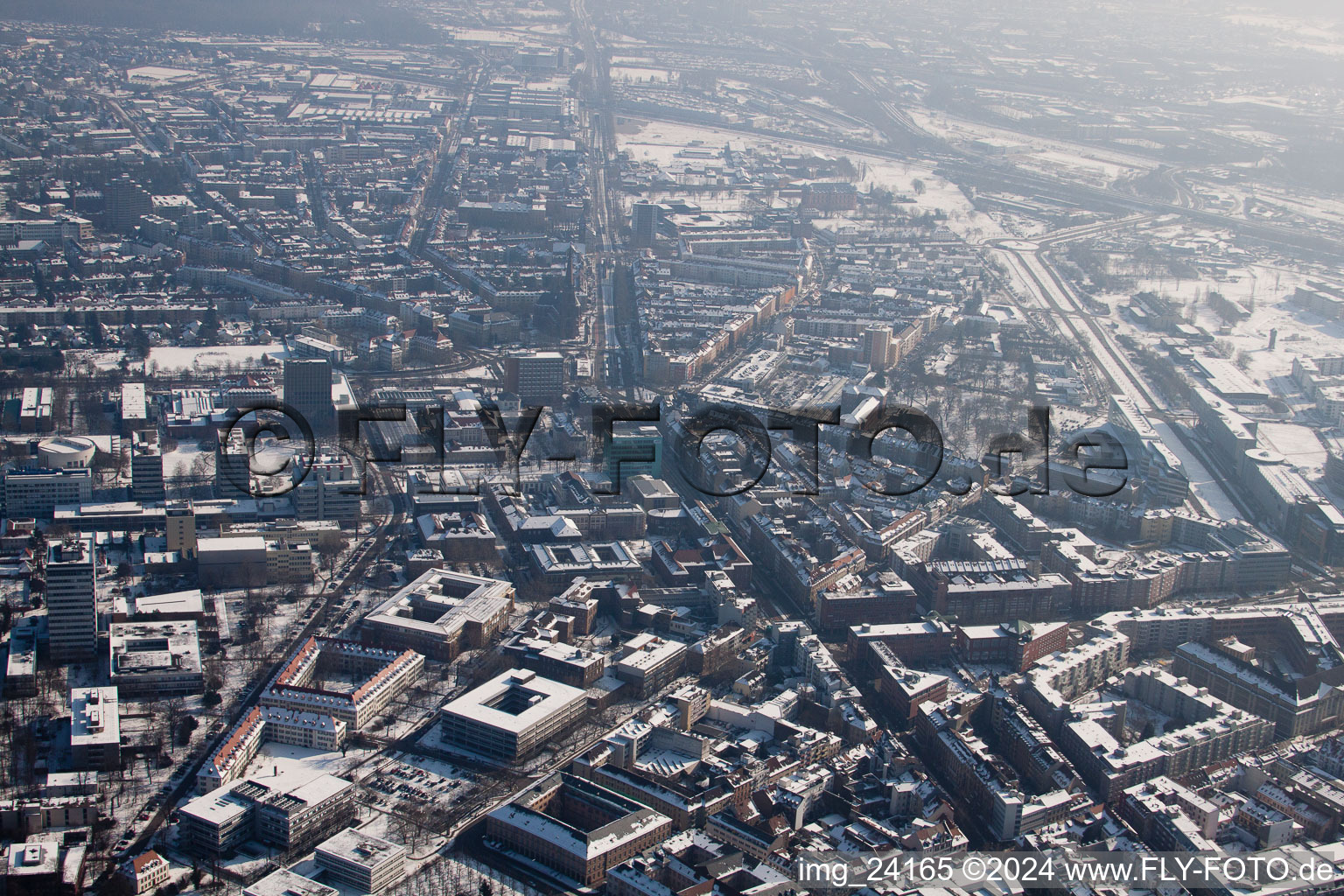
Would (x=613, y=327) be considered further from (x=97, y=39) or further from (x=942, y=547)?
(x=97, y=39)

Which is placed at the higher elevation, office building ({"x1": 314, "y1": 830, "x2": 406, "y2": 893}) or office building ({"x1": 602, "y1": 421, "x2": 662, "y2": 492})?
office building ({"x1": 602, "y1": 421, "x2": 662, "y2": 492})

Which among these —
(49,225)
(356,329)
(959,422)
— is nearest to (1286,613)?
(959,422)

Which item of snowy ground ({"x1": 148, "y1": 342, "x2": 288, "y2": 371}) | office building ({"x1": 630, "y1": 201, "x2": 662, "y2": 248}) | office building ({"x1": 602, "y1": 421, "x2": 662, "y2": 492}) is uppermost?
office building ({"x1": 630, "y1": 201, "x2": 662, "y2": 248})

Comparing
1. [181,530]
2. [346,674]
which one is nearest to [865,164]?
[181,530]

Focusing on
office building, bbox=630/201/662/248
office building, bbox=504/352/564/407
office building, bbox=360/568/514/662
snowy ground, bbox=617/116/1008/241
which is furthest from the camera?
snowy ground, bbox=617/116/1008/241

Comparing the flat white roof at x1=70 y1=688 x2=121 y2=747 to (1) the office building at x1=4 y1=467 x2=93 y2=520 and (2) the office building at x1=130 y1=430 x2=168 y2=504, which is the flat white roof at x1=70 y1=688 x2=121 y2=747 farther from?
(2) the office building at x1=130 y1=430 x2=168 y2=504

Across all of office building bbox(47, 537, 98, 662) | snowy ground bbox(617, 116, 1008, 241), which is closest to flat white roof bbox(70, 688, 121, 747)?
office building bbox(47, 537, 98, 662)

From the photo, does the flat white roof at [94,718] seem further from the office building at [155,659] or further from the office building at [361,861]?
the office building at [361,861]

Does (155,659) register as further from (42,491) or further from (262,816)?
(42,491)

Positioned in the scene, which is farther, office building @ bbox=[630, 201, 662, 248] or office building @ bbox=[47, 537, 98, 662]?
office building @ bbox=[630, 201, 662, 248]

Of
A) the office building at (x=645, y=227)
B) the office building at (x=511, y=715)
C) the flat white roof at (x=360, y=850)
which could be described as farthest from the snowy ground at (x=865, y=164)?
the flat white roof at (x=360, y=850)

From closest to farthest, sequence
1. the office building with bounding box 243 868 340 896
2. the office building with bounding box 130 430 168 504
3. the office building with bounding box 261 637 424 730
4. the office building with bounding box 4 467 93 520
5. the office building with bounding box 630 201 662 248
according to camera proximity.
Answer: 1. the office building with bounding box 243 868 340 896
2. the office building with bounding box 261 637 424 730
3. the office building with bounding box 4 467 93 520
4. the office building with bounding box 130 430 168 504
5. the office building with bounding box 630 201 662 248
